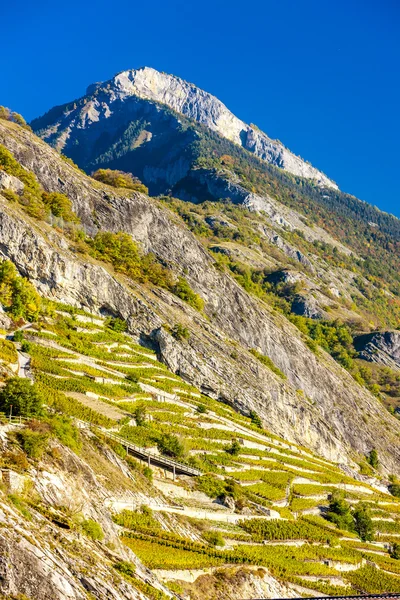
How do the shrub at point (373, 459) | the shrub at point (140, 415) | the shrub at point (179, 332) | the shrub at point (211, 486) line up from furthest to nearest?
1. the shrub at point (373, 459)
2. the shrub at point (179, 332)
3. the shrub at point (140, 415)
4. the shrub at point (211, 486)

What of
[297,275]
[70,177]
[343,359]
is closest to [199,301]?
[70,177]

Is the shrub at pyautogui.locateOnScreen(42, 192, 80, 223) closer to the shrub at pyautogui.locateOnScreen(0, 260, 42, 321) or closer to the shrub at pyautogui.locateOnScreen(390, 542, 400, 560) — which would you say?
the shrub at pyautogui.locateOnScreen(0, 260, 42, 321)

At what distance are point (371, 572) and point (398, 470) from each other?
59568 millimetres

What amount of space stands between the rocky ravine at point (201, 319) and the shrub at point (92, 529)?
173 feet

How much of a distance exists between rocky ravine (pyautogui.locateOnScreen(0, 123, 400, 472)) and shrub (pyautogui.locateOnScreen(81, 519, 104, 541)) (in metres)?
52.6

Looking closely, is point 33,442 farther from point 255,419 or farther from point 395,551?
point 255,419

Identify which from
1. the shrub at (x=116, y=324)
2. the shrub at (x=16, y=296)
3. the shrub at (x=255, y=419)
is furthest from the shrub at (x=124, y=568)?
the shrub at (x=255, y=419)

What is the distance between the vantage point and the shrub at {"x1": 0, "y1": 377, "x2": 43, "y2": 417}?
40031 millimetres

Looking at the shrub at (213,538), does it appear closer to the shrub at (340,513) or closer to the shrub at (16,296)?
the shrub at (340,513)

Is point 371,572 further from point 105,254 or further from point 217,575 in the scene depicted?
point 105,254

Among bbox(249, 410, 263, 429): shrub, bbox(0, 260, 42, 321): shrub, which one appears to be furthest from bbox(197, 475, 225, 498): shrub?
bbox(0, 260, 42, 321): shrub

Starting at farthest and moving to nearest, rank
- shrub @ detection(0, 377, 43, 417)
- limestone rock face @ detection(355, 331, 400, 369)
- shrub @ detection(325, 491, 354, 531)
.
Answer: limestone rock face @ detection(355, 331, 400, 369)
shrub @ detection(325, 491, 354, 531)
shrub @ detection(0, 377, 43, 417)

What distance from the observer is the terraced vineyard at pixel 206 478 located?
42219 millimetres

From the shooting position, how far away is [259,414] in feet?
281
